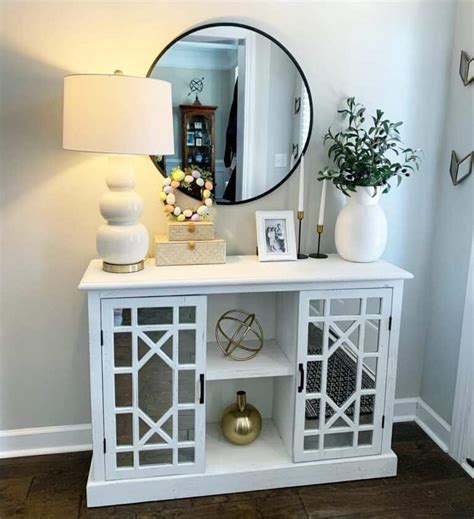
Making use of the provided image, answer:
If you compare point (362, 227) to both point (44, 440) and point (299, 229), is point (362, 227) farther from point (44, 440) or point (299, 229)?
point (44, 440)

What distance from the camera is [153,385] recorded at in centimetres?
205

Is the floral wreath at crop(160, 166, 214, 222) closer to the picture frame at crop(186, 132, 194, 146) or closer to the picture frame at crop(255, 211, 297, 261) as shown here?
the picture frame at crop(186, 132, 194, 146)

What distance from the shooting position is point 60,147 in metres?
2.15

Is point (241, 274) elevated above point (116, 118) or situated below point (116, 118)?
below

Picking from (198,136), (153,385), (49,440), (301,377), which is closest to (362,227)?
(301,377)

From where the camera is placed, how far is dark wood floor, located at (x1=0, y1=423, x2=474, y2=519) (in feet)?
6.76

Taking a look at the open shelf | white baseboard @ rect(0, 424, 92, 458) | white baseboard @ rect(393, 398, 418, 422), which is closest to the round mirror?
the open shelf

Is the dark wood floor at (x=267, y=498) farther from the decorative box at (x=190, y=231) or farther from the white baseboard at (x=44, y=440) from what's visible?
the decorative box at (x=190, y=231)

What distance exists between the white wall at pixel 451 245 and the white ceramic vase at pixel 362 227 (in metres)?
0.40

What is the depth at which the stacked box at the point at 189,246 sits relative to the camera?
83.3 inches

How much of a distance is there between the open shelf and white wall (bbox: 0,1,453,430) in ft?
1.99

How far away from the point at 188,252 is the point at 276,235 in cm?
40

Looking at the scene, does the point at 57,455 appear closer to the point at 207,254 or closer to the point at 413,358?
the point at 207,254

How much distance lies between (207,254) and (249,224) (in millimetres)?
303
